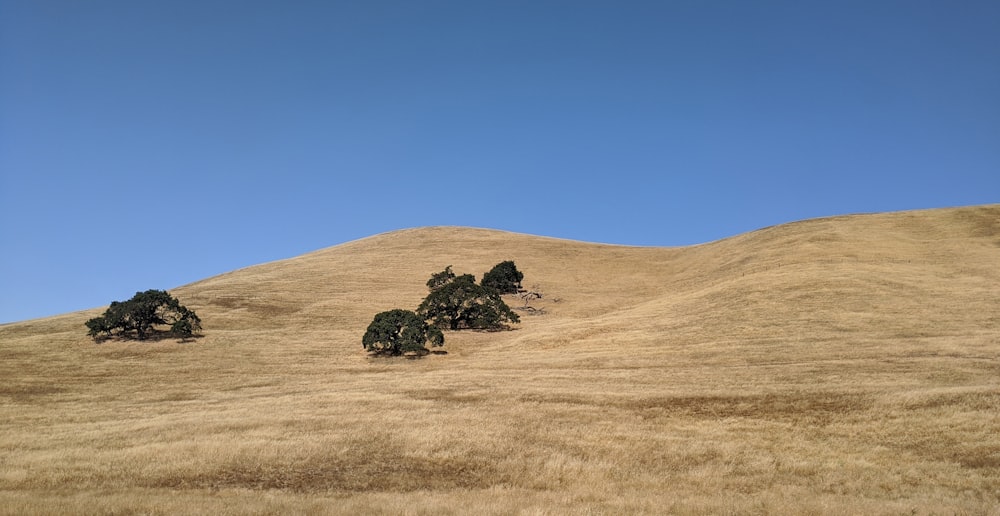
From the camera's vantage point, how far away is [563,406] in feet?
81.1

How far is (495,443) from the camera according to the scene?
19.1 m

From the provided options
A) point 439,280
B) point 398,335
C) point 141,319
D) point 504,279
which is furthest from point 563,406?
point 504,279

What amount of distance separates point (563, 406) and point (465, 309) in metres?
32.2

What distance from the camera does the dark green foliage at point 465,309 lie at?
55250 mm

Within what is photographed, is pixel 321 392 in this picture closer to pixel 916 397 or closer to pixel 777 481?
pixel 777 481

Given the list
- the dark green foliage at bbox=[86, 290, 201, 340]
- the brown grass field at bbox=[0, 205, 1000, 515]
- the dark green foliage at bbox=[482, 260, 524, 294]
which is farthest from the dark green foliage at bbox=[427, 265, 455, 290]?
the dark green foliage at bbox=[86, 290, 201, 340]

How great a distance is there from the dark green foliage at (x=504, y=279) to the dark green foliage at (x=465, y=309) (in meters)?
14.3

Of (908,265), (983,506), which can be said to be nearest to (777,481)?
(983,506)

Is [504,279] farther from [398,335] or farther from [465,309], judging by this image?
[398,335]

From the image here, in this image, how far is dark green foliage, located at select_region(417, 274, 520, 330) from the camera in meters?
55.2

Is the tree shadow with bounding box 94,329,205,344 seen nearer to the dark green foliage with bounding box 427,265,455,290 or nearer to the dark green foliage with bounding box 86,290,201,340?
the dark green foliage with bounding box 86,290,201,340

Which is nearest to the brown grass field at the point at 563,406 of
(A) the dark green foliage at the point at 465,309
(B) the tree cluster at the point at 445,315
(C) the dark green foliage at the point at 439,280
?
(B) the tree cluster at the point at 445,315

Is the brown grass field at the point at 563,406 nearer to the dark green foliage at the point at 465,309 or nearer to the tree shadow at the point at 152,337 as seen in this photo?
the tree shadow at the point at 152,337

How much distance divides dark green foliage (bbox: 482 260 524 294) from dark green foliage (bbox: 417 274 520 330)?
14327mm
